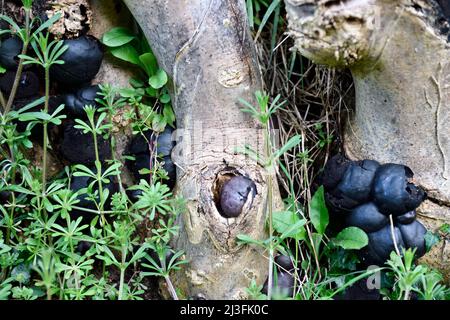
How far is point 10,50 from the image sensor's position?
2.11 m

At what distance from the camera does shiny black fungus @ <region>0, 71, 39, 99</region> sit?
7.09ft

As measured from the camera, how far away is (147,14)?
2.04 metres

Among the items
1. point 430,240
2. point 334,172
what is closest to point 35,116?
point 334,172

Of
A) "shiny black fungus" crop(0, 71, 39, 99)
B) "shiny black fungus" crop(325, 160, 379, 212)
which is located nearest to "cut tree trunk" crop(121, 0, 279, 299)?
"shiny black fungus" crop(325, 160, 379, 212)

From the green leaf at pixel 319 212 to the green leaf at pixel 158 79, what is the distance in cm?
65

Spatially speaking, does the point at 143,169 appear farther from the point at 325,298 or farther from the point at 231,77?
the point at 325,298

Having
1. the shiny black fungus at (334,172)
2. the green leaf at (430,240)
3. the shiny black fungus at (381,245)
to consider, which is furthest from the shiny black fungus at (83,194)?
the green leaf at (430,240)

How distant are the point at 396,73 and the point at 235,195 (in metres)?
0.60

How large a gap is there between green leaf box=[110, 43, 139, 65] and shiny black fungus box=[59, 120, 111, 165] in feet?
0.98

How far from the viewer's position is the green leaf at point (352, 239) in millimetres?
1911

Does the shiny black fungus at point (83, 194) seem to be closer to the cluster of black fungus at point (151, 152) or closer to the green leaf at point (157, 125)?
the cluster of black fungus at point (151, 152)

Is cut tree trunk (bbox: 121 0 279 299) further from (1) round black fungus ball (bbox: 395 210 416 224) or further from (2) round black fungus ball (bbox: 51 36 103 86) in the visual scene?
(1) round black fungus ball (bbox: 395 210 416 224)
